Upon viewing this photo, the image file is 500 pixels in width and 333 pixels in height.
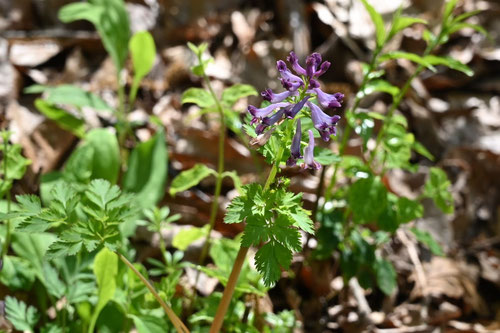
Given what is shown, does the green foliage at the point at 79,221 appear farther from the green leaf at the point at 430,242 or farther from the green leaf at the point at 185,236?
the green leaf at the point at 430,242

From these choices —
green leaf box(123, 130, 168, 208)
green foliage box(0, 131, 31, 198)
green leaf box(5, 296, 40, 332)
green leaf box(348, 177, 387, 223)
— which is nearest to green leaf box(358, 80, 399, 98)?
green leaf box(348, 177, 387, 223)

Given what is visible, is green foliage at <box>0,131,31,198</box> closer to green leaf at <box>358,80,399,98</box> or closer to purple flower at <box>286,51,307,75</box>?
purple flower at <box>286,51,307,75</box>

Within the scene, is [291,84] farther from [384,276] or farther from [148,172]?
[148,172]

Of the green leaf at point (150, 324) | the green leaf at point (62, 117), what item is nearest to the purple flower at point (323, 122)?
the green leaf at point (150, 324)

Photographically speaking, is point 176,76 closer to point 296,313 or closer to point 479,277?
point 296,313

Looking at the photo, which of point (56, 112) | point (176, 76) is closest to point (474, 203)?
point (176, 76)

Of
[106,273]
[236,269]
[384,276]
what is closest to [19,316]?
[106,273]
